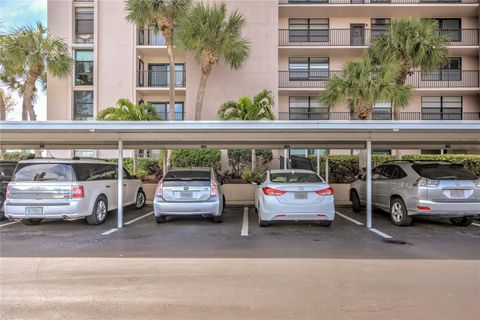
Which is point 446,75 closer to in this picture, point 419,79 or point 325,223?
point 419,79

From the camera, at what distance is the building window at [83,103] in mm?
21938

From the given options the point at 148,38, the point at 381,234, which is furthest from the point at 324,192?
the point at 148,38

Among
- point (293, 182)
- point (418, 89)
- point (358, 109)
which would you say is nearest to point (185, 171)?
point (293, 182)

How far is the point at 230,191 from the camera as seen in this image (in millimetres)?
14500

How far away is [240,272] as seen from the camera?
5.27 m

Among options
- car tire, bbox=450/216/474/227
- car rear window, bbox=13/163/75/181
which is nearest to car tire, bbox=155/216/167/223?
car rear window, bbox=13/163/75/181

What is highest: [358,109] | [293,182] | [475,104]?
[475,104]

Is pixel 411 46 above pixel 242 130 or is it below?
above

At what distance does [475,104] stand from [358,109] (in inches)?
476

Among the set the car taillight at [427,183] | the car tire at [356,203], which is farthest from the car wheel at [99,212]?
the car taillight at [427,183]

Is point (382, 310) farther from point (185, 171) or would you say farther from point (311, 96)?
point (311, 96)

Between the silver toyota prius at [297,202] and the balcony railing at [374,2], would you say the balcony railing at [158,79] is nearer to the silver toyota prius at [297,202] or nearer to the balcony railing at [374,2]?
the balcony railing at [374,2]

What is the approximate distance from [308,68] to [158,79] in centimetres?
947

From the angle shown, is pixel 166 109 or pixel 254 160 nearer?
pixel 254 160
